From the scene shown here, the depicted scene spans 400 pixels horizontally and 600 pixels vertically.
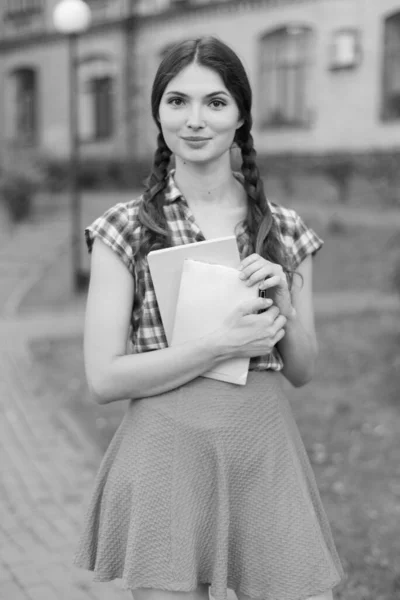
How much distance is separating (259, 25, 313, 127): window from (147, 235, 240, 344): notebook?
15.8m

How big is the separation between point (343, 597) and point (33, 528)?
1.59 meters

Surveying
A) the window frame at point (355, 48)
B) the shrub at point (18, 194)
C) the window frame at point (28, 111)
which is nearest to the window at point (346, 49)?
the window frame at point (355, 48)

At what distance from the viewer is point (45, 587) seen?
140 inches

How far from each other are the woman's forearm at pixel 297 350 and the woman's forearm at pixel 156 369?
222mm

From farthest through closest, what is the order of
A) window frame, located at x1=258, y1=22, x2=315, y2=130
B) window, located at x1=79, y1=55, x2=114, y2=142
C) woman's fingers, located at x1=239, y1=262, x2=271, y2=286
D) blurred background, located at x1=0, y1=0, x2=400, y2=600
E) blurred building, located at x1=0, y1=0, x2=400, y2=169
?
window, located at x1=79, y1=55, x2=114, y2=142
window frame, located at x1=258, y1=22, x2=315, y2=130
blurred building, located at x1=0, y1=0, x2=400, y2=169
blurred background, located at x1=0, y1=0, x2=400, y2=600
woman's fingers, located at x1=239, y1=262, x2=271, y2=286

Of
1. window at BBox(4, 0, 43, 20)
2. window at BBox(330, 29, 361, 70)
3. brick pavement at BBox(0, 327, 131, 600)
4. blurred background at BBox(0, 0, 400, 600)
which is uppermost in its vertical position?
window at BBox(4, 0, 43, 20)

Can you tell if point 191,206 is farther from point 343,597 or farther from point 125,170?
point 125,170

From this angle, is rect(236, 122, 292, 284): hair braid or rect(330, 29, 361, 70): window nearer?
rect(236, 122, 292, 284): hair braid

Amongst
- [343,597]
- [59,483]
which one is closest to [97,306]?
[343,597]

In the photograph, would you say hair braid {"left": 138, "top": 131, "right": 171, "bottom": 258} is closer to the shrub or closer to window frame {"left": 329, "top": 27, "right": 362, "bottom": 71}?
the shrub

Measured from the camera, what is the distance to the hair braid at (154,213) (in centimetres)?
191

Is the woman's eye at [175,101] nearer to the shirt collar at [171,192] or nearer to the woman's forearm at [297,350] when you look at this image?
the shirt collar at [171,192]

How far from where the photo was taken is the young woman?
1858 mm

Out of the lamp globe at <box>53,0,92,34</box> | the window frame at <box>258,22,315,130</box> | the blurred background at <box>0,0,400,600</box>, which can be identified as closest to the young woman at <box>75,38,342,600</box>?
the blurred background at <box>0,0,400,600</box>
